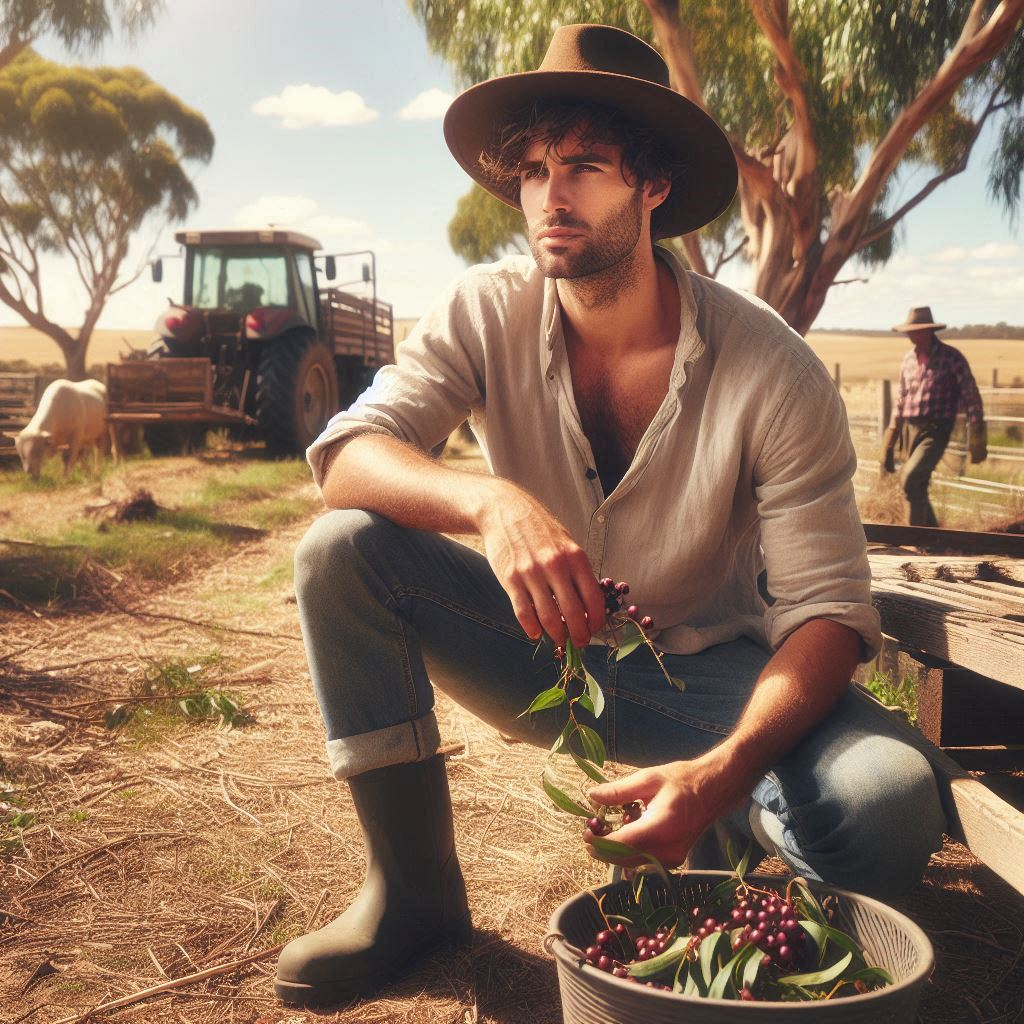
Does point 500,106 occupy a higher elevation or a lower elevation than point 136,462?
higher

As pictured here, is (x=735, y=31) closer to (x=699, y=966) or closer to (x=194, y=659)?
→ (x=194, y=659)

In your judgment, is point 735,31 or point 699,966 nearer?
point 699,966

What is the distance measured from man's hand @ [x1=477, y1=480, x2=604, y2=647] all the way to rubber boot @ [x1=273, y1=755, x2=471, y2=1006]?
0.54 metres

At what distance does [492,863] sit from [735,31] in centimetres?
861

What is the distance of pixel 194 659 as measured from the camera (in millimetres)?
4039

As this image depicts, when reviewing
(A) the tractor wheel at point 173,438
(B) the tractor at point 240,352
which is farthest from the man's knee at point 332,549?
(A) the tractor wheel at point 173,438

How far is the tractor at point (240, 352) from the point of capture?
11758mm

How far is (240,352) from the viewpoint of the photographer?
12.7m

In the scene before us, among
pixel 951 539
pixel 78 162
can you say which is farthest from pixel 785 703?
pixel 78 162

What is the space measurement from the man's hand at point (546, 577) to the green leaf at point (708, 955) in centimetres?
42

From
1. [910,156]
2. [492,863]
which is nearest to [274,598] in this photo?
[492,863]

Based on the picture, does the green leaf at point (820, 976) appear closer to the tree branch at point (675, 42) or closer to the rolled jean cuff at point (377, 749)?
the rolled jean cuff at point (377, 749)

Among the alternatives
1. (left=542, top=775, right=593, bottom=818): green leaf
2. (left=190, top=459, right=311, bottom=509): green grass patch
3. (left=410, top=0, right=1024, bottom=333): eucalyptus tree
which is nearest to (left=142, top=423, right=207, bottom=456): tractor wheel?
(left=190, top=459, right=311, bottom=509): green grass patch

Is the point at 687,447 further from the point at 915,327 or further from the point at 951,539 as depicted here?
the point at 915,327
